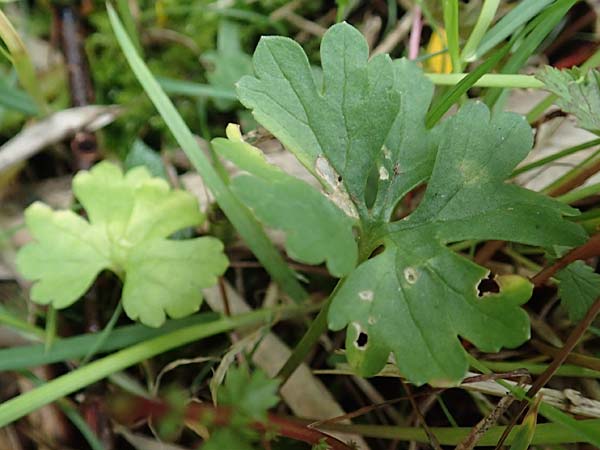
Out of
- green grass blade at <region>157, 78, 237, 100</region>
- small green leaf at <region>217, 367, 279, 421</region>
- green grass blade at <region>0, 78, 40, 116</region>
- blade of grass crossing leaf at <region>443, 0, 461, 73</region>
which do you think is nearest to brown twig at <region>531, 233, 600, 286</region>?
blade of grass crossing leaf at <region>443, 0, 461, 73</region>

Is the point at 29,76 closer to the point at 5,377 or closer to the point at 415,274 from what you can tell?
the point at 5,377

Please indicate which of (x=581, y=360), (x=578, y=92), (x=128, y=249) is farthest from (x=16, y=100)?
(x=581, y=360)

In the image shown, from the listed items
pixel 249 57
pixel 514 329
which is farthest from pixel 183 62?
pixel 514 329

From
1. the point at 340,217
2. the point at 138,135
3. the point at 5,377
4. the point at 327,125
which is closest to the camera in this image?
the point at 340,217

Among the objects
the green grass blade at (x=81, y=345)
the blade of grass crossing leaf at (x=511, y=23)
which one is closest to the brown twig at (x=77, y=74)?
the green grass blade at (x=81, y=345)

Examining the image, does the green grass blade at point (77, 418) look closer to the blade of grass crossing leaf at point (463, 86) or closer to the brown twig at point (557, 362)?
the brown twig at point (557, 362)

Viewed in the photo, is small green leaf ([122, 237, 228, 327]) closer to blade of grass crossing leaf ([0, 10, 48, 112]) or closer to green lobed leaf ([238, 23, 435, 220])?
green lobed leaf ([238, 23, 435, 220])

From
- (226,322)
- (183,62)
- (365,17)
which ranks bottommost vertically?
(226,322)
